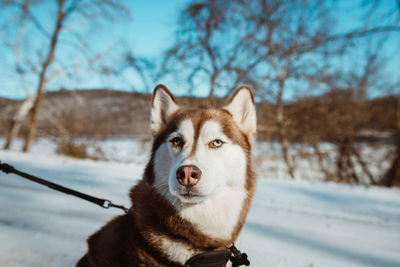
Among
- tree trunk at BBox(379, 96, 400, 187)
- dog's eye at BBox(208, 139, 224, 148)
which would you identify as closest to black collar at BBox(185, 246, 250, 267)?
dog's eye at BBox(208, 139, 224, 148)

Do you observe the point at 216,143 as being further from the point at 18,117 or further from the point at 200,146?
the point at 18,117

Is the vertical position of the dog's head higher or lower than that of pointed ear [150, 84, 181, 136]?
lower

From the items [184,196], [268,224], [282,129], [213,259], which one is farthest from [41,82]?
[213,259]

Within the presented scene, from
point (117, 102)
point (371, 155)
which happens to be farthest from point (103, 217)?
point (371, 155)

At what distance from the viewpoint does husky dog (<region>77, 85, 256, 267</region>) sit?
1.49 meters

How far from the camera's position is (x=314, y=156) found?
10.3 metres

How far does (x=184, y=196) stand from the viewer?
153 cm

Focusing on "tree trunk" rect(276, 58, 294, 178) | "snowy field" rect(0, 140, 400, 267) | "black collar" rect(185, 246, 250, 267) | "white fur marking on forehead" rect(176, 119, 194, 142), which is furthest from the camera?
"tree trunk" rect(276, 58, 294, 178)

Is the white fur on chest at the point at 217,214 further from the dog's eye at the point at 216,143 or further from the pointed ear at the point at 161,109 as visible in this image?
the pointed ear at the point at 161,109

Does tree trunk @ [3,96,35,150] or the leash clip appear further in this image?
tree trunk @ [3,96,35,150]

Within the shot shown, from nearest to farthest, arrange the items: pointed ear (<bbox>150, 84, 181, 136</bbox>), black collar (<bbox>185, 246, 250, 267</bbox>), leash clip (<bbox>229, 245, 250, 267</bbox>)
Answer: black collar (<bbox>185, 246, 250, 267</bbox>) → leash clip (<bbox>229, 245, 250, 267</bbox>) → pointed ear (<bbox>150, 84, 181, 136</bbox>)

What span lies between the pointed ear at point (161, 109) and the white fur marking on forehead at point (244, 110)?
1.59ft

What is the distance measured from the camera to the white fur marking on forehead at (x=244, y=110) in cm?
201

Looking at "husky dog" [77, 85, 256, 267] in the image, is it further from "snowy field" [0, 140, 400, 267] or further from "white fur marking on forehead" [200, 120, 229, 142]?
"snowy field" [0, 140, 400, 267]
